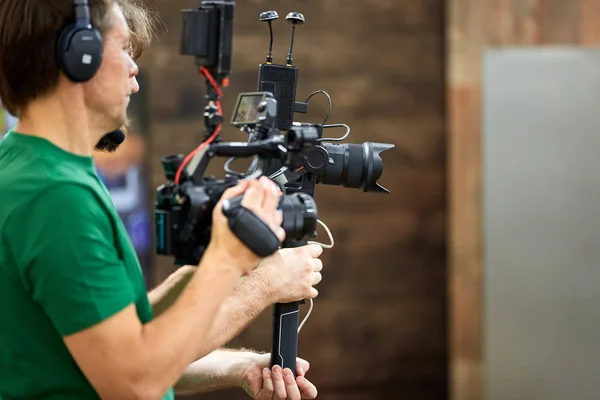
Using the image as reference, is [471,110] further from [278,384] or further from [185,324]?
[185,324]

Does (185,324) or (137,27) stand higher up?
(137,27)

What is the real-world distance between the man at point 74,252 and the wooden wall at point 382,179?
213 cm

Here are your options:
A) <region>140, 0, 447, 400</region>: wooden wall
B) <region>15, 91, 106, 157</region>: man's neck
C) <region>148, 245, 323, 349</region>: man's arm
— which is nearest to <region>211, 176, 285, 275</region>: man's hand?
<region>15, 91, 106, 157</region>: man's neck

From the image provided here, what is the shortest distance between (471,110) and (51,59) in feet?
8.00

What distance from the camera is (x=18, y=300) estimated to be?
1.09m

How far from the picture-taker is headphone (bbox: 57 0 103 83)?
1089 millimetres

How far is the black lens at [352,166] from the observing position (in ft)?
5.26

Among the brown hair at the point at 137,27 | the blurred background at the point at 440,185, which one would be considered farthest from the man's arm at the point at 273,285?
the blurred background at the point at 440,185

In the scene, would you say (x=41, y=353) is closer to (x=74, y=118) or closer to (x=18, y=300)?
(x=18, y=300)

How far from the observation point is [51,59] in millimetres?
1123

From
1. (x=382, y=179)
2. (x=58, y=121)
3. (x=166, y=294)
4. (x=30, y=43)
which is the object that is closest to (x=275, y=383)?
(x=166, y=294)

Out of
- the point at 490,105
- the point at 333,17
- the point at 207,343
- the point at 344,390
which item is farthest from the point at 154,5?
the point at 207,343

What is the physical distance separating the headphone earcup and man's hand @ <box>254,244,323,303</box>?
0.55m

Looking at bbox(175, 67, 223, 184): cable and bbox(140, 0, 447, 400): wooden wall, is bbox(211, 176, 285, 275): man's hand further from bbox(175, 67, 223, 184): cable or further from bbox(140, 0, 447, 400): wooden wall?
bbox(140, 0, 447, 400): wooden wall
